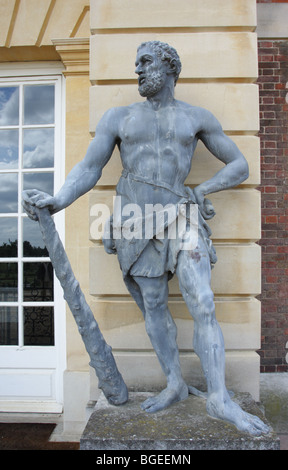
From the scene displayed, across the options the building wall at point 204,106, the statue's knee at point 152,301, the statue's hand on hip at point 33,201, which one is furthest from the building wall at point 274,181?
the statue's hand on hip at point 33,201

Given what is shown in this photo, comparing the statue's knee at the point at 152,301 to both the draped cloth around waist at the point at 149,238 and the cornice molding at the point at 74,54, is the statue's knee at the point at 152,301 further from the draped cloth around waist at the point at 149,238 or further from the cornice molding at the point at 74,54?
the cornice molding at the point at 74,54

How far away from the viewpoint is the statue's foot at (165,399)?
8.57ft

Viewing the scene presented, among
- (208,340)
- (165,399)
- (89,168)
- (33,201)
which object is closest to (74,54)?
(89,168)

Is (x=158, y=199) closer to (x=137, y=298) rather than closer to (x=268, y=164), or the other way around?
(x=137, y=298)

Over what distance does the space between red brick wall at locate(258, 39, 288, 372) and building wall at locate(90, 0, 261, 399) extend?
126 cm

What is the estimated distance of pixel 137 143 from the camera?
2.64 m

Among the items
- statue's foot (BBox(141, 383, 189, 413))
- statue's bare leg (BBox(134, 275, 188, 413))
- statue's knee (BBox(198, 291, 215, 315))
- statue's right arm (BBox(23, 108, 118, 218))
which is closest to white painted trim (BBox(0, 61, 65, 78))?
statue's right arm (BBox(23, 108, 118, 218))

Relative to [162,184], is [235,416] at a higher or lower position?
lower

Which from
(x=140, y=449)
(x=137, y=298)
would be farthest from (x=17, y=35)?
(x=140, y=449)

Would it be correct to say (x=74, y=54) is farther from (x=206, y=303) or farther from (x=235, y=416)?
(x=235, y=416)

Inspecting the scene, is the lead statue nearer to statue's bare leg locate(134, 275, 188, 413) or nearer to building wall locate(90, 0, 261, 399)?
statue's bare leg locate(134, 275, 188, 413)

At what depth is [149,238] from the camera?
262cm

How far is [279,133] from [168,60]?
7.86 feet

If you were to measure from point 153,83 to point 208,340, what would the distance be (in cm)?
160
